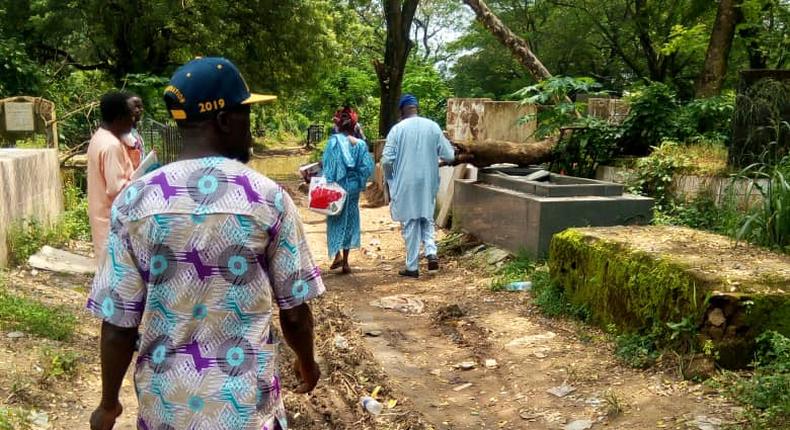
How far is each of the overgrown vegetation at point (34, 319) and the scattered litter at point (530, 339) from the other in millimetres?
3128

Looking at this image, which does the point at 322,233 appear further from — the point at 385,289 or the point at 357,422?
the point at 357,422

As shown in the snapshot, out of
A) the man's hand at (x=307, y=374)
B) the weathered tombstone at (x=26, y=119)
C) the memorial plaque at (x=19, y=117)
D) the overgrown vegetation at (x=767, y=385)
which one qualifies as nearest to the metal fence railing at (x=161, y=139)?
the weathered tombstone at (x=26, y=119)

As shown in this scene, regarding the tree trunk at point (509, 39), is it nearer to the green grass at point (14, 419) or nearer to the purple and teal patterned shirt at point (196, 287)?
the green grass at point (14, 419)

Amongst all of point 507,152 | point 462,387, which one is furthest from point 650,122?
point 462,387

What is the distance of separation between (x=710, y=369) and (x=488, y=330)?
195 cm

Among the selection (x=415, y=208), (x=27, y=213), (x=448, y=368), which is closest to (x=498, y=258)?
(x=415, y=208)

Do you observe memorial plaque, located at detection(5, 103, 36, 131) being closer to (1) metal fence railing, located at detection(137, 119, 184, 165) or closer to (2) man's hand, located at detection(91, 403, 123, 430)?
(1) metal fence railing, located at detection(137, 119, 184, 165)

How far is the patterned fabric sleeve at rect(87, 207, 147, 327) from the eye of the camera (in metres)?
1.88

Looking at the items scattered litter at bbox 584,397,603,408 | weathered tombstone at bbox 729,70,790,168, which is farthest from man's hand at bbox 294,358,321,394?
weathered tombstone at bbox 729,70,790,168

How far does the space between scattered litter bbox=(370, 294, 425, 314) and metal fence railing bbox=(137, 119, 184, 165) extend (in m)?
6.25

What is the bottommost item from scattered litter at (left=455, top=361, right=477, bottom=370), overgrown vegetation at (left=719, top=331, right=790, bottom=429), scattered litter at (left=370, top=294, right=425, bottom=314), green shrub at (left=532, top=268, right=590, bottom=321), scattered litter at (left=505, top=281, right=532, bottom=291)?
scattered litter at (left=370, top=294, right=425, bottom=314)

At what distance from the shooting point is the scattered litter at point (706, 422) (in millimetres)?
3380

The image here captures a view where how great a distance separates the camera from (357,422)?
395 cm

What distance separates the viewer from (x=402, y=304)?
261 inches
